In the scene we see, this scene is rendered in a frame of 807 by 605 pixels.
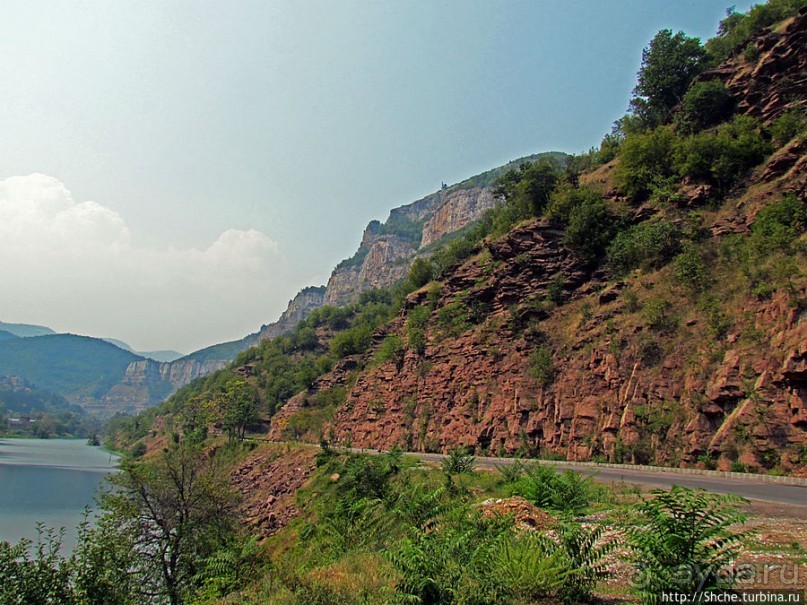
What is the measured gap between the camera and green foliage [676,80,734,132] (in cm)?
3369

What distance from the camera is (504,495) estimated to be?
45.2 feet

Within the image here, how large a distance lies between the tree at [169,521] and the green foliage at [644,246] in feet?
90.0

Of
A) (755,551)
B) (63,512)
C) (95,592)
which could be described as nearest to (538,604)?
(755,551)

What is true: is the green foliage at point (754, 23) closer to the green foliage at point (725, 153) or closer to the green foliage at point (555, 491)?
the green foliage at point (725, 153)

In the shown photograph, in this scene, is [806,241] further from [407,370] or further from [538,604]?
[407,370]

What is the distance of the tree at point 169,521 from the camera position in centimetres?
1588

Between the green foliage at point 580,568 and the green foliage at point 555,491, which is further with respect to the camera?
the green foliage at point 555,491

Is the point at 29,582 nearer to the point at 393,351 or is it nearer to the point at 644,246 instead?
the point at 644,246

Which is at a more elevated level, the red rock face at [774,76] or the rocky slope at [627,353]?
the red rock face at [774,76]

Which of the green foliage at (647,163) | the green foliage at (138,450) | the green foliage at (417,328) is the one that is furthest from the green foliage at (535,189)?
the green foliage at (138,450)

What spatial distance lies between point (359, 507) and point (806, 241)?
22.5m

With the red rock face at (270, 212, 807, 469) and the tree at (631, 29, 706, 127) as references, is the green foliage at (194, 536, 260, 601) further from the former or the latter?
the tree at (631, 29, 706, 127)

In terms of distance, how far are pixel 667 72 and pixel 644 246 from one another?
2299cm

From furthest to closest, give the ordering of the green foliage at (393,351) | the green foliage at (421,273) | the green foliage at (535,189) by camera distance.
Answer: the green foliage at (421,273) → the green foliage at (393,351) → the green foliage at (535,189)
